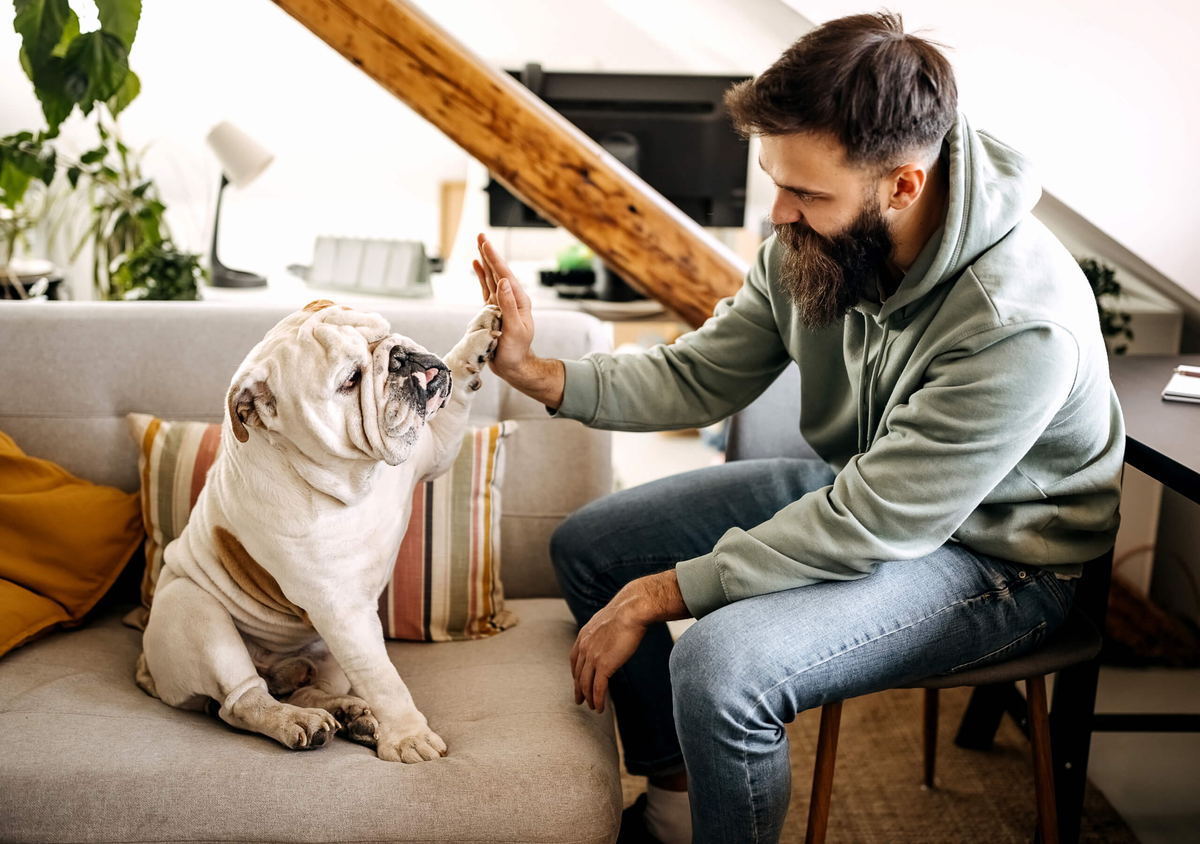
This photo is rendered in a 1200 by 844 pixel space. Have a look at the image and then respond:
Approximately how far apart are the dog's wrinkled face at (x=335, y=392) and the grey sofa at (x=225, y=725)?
0.41 meters

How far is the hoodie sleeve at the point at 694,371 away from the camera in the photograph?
151 centimetres

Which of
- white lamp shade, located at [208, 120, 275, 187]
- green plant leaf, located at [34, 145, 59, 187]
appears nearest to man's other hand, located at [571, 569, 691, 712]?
green plant leaf, located at [34, 145, 59, 187]

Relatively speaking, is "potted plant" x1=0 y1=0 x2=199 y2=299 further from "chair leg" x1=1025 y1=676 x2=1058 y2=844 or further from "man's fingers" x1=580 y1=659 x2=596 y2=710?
"chair leg" x1=1025 y1=676 x2=1058 y2=844

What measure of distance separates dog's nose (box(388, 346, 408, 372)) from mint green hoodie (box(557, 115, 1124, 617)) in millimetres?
452

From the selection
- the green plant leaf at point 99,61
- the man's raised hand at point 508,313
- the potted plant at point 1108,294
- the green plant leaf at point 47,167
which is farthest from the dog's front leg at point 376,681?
the potted plant at point 1108,294

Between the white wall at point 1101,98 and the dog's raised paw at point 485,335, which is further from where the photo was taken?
the white wall at point 1101,98

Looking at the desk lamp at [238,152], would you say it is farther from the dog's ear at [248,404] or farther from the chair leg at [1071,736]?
the chair leg at [1071,736]

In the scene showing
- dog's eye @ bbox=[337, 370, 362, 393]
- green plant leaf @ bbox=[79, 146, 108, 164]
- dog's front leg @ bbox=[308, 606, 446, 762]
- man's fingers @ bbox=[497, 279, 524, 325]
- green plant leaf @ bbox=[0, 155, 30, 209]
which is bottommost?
dog's front leg @ bbox=[308, 606, 446, 762]

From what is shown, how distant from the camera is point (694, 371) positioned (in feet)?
5.16

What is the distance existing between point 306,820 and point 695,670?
513 mm

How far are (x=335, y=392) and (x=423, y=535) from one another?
1.45ft

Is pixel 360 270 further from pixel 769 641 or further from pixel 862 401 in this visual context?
pixel 769 641

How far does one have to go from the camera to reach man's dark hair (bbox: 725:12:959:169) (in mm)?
1104

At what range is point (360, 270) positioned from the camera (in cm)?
269
